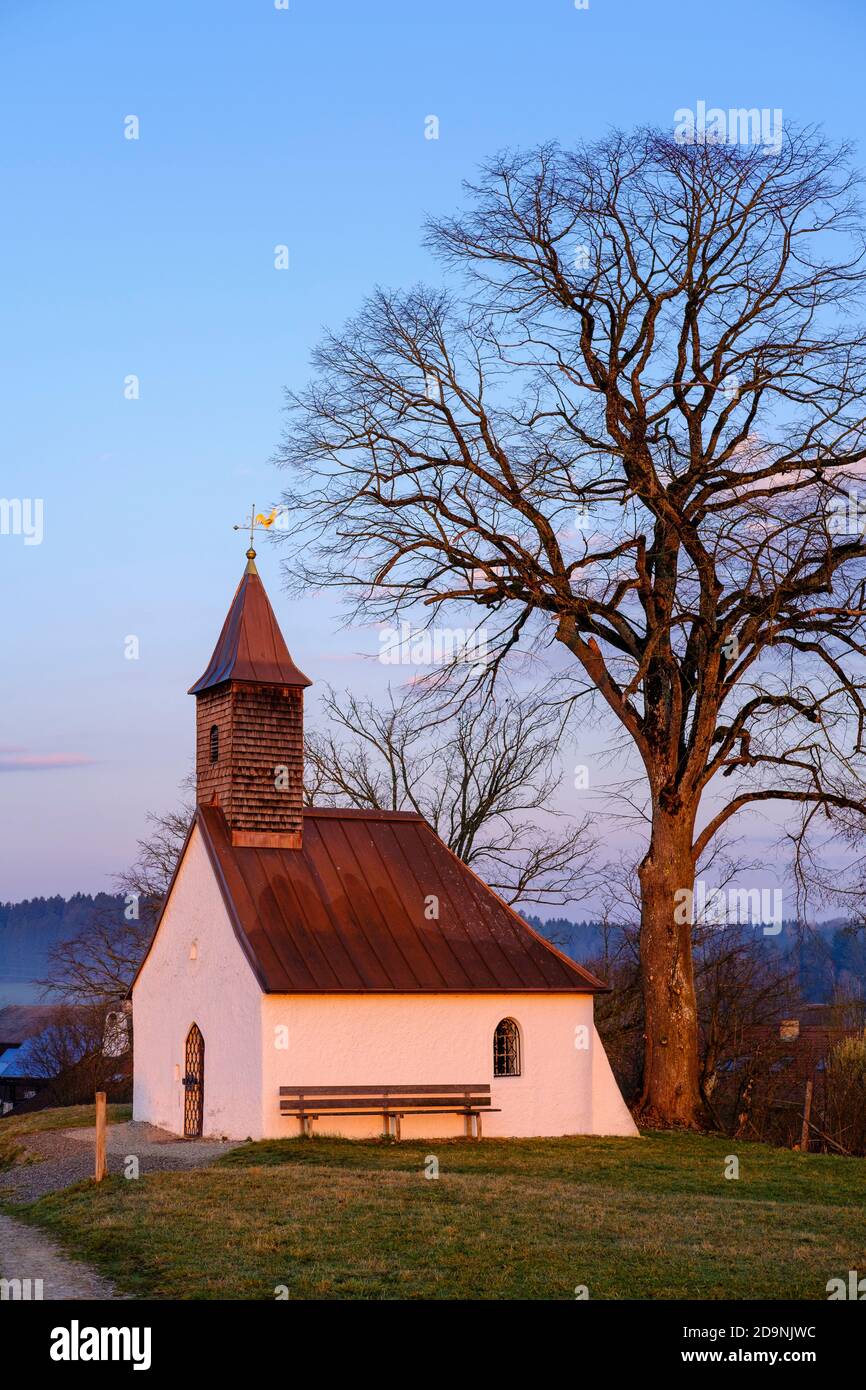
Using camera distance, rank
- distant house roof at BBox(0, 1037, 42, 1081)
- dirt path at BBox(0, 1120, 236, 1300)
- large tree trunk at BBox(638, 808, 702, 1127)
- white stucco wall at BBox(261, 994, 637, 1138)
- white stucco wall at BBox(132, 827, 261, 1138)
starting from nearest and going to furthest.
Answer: dirt path at BBox(0, 1120, 236, 1300)
white stucco wall at BBox(261, 994, 637, 1138)
white stucco wall at BBox(132, 827, 261, 1138)
large tree trunk at BBox(638, 808, 702, 1127)
distant house roof at BBox(0, 1037, 42, 1081)

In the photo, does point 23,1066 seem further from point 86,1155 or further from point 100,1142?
point 100,1142

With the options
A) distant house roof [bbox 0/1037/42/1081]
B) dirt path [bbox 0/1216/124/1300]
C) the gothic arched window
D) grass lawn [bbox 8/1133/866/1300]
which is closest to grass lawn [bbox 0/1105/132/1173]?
grass lawn [bbox 8/1133/866/1300]

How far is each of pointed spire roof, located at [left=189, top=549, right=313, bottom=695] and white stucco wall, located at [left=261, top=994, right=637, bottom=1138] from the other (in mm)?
6196

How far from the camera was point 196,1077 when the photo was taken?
25.5 metres

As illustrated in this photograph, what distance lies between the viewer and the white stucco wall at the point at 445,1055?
76.7ft

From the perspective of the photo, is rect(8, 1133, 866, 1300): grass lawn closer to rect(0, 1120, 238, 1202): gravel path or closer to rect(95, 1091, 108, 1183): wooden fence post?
rect(95, 1091, 108, 1183): wooden fence post

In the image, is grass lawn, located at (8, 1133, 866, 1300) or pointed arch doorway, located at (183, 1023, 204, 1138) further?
pointed arch doorway, located at (183, 1023, 204, 1138)

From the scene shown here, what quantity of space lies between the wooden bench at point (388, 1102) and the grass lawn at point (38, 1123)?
3.97 m

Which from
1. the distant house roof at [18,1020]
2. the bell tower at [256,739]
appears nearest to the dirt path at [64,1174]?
the bell tower at [256,739]

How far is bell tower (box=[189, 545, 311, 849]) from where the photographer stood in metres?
26.4

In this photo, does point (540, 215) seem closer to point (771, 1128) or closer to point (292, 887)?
point (292, 887)
